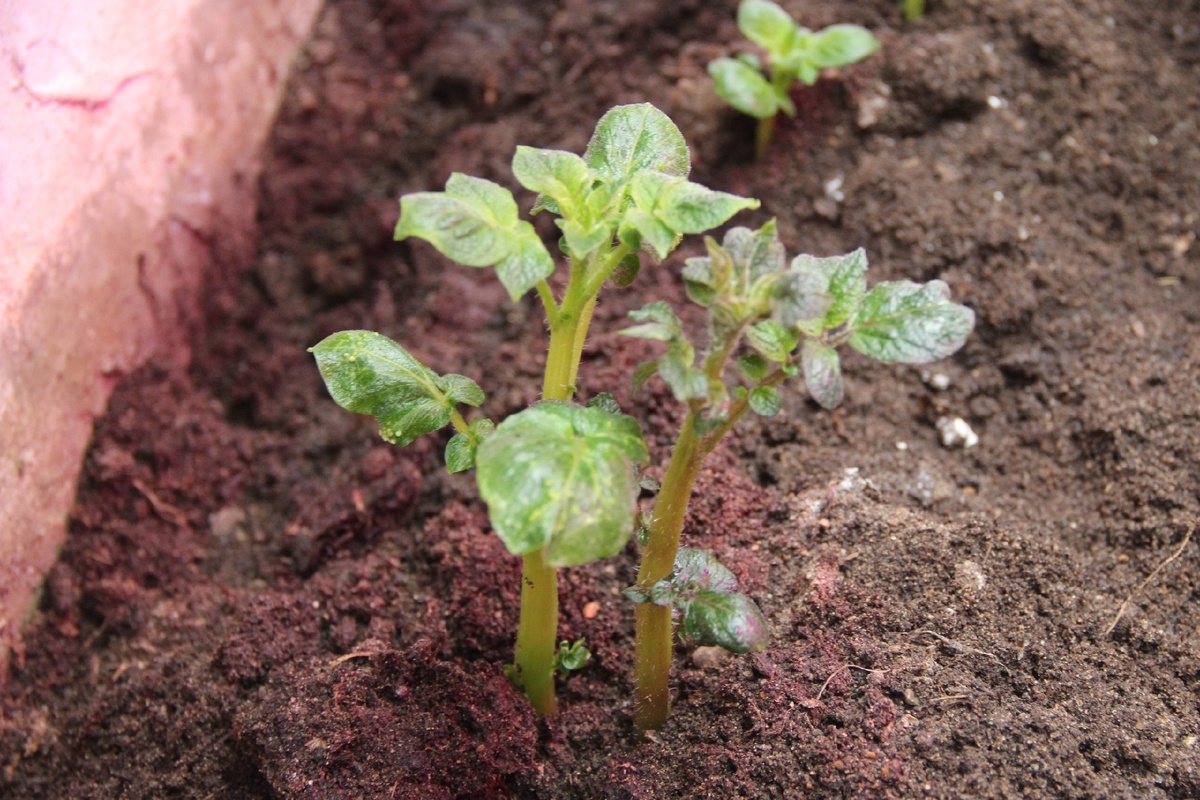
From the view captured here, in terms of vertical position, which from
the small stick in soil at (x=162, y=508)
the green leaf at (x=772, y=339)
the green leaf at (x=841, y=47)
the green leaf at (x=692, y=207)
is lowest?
the small stick in soil at (x=162, y=508)

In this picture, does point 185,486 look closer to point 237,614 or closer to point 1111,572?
point 237,614

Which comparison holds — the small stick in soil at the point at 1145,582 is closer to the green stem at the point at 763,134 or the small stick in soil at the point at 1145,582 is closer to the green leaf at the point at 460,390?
the green leaf at the point at 460,390

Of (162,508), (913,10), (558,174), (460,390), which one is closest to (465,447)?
(460,390)

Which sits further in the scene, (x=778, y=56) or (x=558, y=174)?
(x=778, y=56)

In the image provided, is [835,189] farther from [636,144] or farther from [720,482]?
[636,144]

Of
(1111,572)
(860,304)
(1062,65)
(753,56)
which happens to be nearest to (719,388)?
(860,304)

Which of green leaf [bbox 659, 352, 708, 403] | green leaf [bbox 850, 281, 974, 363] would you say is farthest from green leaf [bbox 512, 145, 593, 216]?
green leaf [bbox 850, 281, 974, 363]

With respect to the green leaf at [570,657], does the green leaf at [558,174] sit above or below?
above

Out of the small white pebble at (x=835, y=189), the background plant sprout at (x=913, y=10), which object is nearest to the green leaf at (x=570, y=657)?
the small white pebble at (x=835, y=189)
